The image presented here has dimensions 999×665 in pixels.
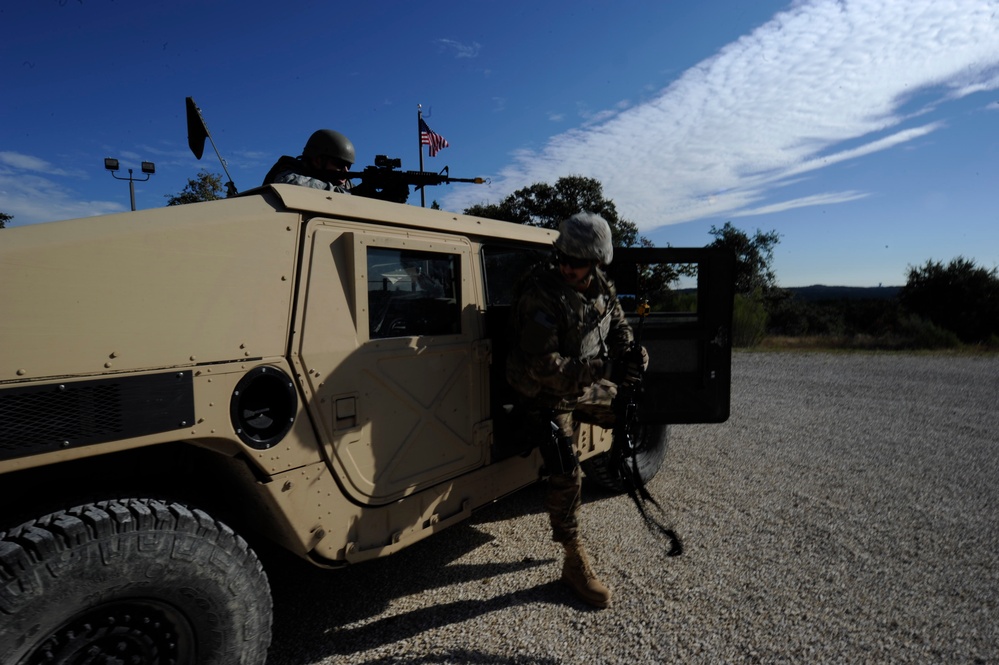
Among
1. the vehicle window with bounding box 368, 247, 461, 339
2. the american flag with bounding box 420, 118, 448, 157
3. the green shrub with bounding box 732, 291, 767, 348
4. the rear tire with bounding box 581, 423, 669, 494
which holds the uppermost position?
the american flag with bounding box 420, 118, 448, 157

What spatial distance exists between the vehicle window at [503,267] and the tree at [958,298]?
20184 mm

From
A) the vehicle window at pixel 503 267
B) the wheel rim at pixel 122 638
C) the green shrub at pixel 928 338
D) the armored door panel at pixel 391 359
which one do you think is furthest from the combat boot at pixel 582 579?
the green shrub at pixel 928 338

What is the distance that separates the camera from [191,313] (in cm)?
187

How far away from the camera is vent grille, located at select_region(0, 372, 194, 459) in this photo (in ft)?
4.97

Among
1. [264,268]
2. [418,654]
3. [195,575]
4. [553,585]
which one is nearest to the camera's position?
[195,575]

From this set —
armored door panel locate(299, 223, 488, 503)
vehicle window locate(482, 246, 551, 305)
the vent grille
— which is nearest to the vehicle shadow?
armored door panel locate(299, 223, 488, 503)

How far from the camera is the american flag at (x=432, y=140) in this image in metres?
8.86

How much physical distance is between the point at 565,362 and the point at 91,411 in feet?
6.01

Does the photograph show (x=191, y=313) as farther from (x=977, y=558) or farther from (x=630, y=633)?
(x=977, y=558)

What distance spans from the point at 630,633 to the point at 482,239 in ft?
6.72

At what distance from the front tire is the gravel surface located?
0.63 m

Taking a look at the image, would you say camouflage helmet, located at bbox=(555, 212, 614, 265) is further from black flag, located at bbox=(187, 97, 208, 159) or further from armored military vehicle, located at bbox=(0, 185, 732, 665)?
black flag, located at bbox=(187, 97, 208, 159)

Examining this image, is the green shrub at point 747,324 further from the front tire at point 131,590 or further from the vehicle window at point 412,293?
the front tire at point 131,590

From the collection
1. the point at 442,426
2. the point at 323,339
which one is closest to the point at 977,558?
the point at 442,426
